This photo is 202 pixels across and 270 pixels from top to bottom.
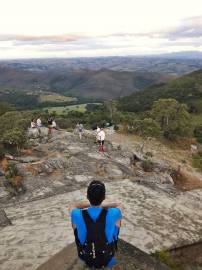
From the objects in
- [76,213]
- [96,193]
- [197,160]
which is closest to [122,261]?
[76,213]

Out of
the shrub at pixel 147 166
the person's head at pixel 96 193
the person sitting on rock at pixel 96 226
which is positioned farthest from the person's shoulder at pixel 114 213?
the shrub at pixel 147 166

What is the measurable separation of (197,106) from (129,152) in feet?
358

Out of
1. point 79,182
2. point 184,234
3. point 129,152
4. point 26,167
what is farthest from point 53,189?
point 129,152

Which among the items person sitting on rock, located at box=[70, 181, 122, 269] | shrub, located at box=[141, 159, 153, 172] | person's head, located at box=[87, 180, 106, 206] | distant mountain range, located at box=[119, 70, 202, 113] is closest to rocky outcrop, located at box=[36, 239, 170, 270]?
person sitting on rock, located at box=[70, 181, 122, 269]

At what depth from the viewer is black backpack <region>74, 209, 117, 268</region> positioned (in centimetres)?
543

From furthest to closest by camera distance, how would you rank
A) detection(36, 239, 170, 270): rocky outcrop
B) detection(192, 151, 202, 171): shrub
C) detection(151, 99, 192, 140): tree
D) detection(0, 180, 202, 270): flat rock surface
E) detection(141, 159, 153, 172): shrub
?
detection(151, 99, 192, 140): tree → detection(192, 151, 202, 171): shrub → detection(141, 159, 153, 172): shrub → detection(0, 180, 202, 270): flat rock surface → detection(36, 239, 170, 270): rocky outcrop

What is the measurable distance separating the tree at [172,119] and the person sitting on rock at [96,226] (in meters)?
41.8

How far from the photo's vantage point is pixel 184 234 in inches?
410

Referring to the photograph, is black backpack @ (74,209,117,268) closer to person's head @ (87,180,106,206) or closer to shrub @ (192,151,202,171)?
person's head @ (87,180,106,206)

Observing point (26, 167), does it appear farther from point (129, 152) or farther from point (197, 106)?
point (197, 106)

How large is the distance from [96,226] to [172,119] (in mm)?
45903

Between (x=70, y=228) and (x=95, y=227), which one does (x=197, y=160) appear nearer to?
(x=70, y=228)

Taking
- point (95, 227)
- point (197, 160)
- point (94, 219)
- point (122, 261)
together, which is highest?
point (94, 219)

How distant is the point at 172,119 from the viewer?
50094mm
